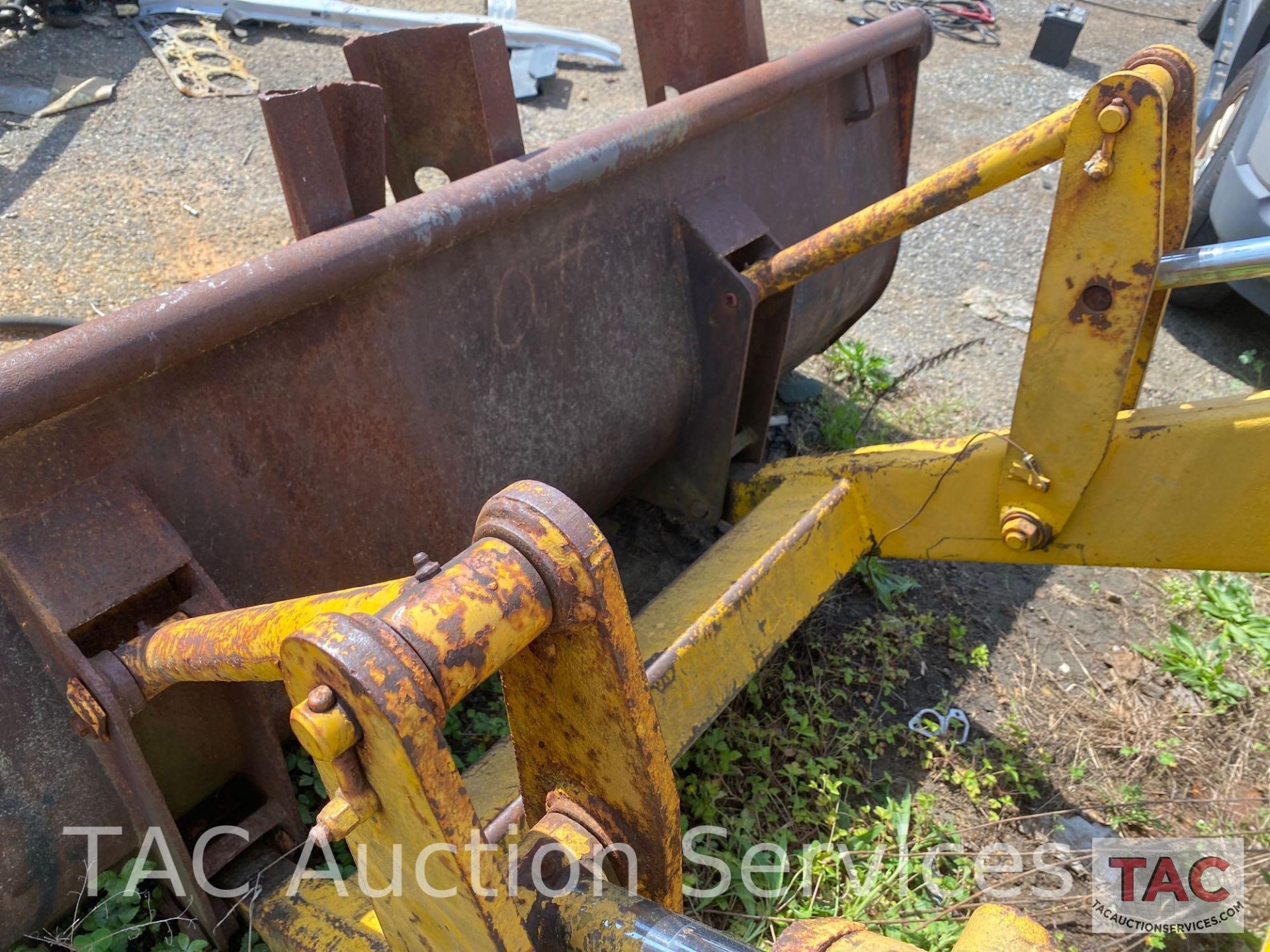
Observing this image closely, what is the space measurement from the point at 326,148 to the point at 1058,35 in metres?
6.84

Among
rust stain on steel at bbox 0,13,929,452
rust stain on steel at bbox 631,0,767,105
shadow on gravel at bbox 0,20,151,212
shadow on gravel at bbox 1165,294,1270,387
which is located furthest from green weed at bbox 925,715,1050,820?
shadow on gravel at bbox 0,20,151,212

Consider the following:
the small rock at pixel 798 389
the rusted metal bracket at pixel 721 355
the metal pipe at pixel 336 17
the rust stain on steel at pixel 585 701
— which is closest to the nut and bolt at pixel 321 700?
the rust stain on steel at pixel 585 701

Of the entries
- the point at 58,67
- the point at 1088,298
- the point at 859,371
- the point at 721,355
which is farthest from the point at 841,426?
the point at 58,67

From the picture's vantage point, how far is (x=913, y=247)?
16.1ft

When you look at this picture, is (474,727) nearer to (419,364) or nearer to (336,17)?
(419,364)

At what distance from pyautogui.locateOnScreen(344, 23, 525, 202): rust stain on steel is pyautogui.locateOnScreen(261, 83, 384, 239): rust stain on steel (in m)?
0.24

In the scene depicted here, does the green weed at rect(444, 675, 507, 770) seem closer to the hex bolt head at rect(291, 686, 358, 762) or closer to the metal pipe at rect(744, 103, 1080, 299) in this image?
the metal pipe at rect(744, 103, 1080, 299)

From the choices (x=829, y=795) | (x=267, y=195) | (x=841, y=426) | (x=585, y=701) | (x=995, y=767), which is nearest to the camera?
(x=585, y=701)

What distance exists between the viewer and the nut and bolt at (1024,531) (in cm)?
193

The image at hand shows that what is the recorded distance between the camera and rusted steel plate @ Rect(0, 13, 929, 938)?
1.50 meters

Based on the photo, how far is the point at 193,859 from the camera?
1648 millimetres

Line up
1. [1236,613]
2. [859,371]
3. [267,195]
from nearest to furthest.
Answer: [1236,613] < [859,371] < [267,195]

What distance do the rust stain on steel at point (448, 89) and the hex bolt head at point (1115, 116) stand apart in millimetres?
1125

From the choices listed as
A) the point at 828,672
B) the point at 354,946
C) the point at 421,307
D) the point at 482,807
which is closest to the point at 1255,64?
the point at 828,672
